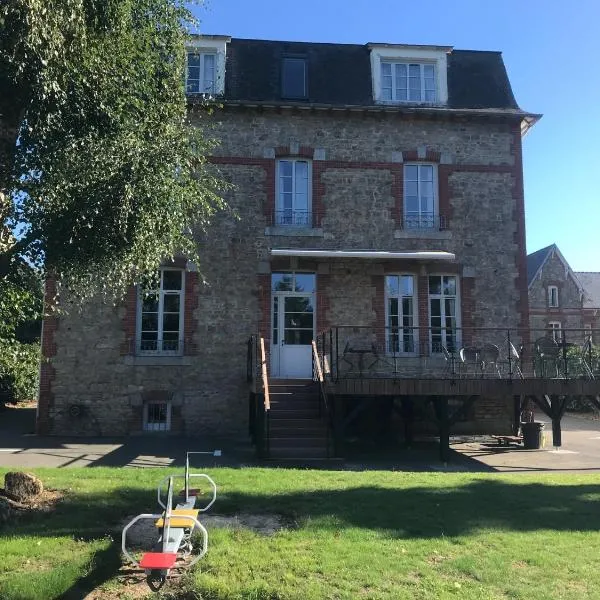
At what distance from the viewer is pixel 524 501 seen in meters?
6.64

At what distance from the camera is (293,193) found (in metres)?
14.7

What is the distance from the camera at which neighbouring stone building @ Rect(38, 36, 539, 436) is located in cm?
1374

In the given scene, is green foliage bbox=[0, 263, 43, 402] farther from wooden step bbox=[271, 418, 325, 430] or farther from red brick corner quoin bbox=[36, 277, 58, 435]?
red brick corner quoin bbox=[36, 277, 58, 435]

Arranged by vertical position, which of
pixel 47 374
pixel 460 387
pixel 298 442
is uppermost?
pixel 47 374

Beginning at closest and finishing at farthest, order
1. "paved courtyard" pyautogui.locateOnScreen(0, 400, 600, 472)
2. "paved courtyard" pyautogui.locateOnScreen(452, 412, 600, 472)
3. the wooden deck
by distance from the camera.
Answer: "paved courtyard" pyautogui.locateOnScreen(0, 400, 600, 472) < "paved courtyard" pyautogui.locateOnScreen(452, 412, 600, 472) < the wooden deck

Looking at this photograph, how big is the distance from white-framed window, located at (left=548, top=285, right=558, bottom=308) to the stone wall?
91.3 ft

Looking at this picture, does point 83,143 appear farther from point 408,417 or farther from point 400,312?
point 400,312

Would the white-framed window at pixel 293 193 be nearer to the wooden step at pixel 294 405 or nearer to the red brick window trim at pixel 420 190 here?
the red brick window trim at pixel 420 190

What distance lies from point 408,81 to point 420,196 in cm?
321

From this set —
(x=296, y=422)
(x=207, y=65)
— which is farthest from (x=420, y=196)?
(x=296, y=422)

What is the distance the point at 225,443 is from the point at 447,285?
22.6ft

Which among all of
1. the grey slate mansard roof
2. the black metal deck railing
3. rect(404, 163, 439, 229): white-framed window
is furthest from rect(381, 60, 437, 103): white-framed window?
the black metal deck railing

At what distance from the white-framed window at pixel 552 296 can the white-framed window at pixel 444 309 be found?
28.6 meters

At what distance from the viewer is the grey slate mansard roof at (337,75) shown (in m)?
15.0
